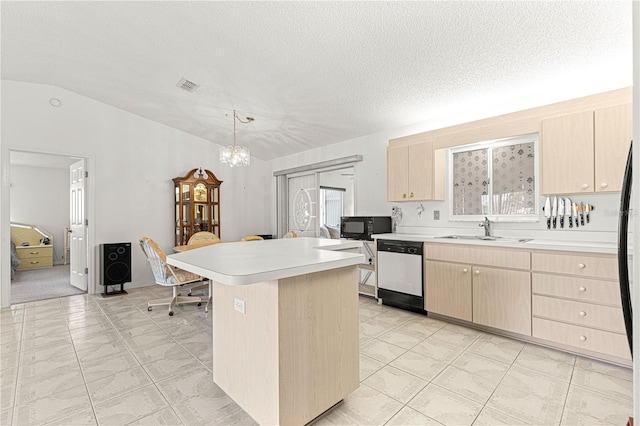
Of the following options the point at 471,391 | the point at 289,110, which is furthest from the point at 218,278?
the point at 289,110

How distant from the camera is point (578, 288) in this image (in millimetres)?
2398

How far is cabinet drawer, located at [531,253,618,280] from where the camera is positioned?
2279 millimetres

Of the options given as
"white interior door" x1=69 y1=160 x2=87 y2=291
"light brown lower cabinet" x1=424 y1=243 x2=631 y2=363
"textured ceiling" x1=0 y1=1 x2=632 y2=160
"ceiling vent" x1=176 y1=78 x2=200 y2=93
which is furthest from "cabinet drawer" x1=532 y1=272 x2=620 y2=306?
"white interior door" x1=69 y1=160 x2=87 y2=291

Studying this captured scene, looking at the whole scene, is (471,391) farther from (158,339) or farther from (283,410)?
(158,339)

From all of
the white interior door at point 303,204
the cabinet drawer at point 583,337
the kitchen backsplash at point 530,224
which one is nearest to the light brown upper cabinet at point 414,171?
the kitchen backsplash at point 530,224

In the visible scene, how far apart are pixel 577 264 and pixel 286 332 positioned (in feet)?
7.97

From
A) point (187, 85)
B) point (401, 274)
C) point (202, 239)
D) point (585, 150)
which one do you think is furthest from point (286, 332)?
point (202, 239)

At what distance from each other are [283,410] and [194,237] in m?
3.70

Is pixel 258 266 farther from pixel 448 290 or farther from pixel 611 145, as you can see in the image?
pixel 611 145

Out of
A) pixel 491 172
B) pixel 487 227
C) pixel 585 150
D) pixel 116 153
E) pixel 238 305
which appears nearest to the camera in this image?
pixel 238 305

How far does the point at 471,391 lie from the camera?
1.97 meters

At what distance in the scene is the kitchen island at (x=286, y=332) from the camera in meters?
1.46

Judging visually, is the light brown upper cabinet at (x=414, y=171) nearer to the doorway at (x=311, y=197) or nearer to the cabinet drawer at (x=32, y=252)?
the doorway at (x=311, y=197)

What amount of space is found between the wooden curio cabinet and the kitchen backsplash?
3213 millimetres
